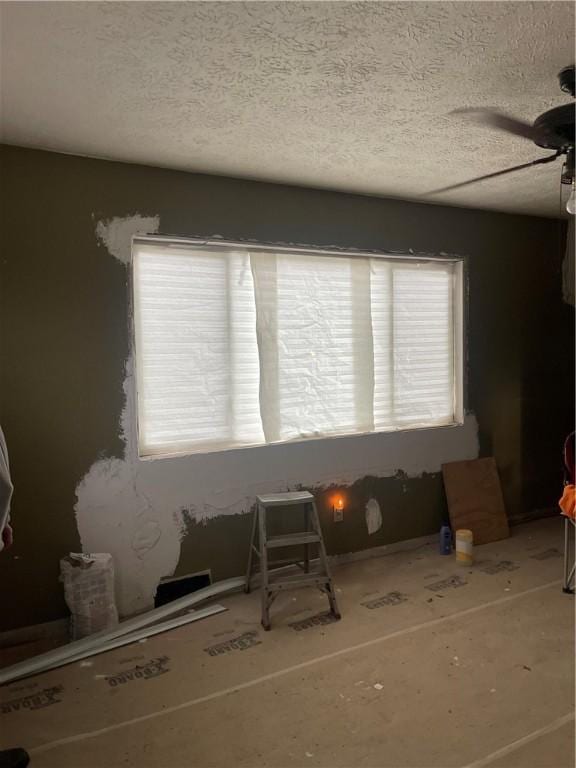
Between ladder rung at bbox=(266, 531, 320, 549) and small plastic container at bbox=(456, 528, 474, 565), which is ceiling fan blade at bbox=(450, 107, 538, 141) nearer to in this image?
ladder rung at bbox=(266, 531, 320, 549)

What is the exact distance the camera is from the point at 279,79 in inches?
77.4

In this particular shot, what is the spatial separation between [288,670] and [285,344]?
1.82 m

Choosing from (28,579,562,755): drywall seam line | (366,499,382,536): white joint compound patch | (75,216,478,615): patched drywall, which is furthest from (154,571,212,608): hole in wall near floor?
(366,499,382,536): white joint compound patch

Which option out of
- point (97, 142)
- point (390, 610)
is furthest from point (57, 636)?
point (97, 142)

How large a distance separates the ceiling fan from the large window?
4.50 ft

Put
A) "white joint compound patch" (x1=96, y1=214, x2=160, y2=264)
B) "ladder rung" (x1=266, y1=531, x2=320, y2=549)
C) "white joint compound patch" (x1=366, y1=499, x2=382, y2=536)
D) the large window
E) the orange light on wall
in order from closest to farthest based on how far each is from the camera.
Result: "white joint compound patch" (x1=96, y1=214, x2=160, y2=264) → "ladder rung" (x1=266, y1=531, x2=320, y2=549) → the large window → the orange light on wall → "white joint compound patch" (x1=366, y1=499, x2=382, y2=536)

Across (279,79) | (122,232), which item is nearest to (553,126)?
(279,79)

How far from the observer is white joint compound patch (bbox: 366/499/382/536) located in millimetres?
3770

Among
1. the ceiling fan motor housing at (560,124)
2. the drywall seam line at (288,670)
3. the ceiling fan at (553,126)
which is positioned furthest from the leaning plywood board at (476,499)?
the ceiling fan motor housing at (560,124)

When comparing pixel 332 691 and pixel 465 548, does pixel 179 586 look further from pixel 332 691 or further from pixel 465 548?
pixel 465 548

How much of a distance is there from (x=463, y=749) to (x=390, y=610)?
1070mm

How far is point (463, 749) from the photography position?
195 centimetres

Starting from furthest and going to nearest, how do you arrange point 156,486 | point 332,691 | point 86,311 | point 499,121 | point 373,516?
point 373,516 → point 156,486 → point 86,311 → point 499,121 → point 332,691

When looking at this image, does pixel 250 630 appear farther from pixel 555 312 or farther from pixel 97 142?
pixel 555 312
